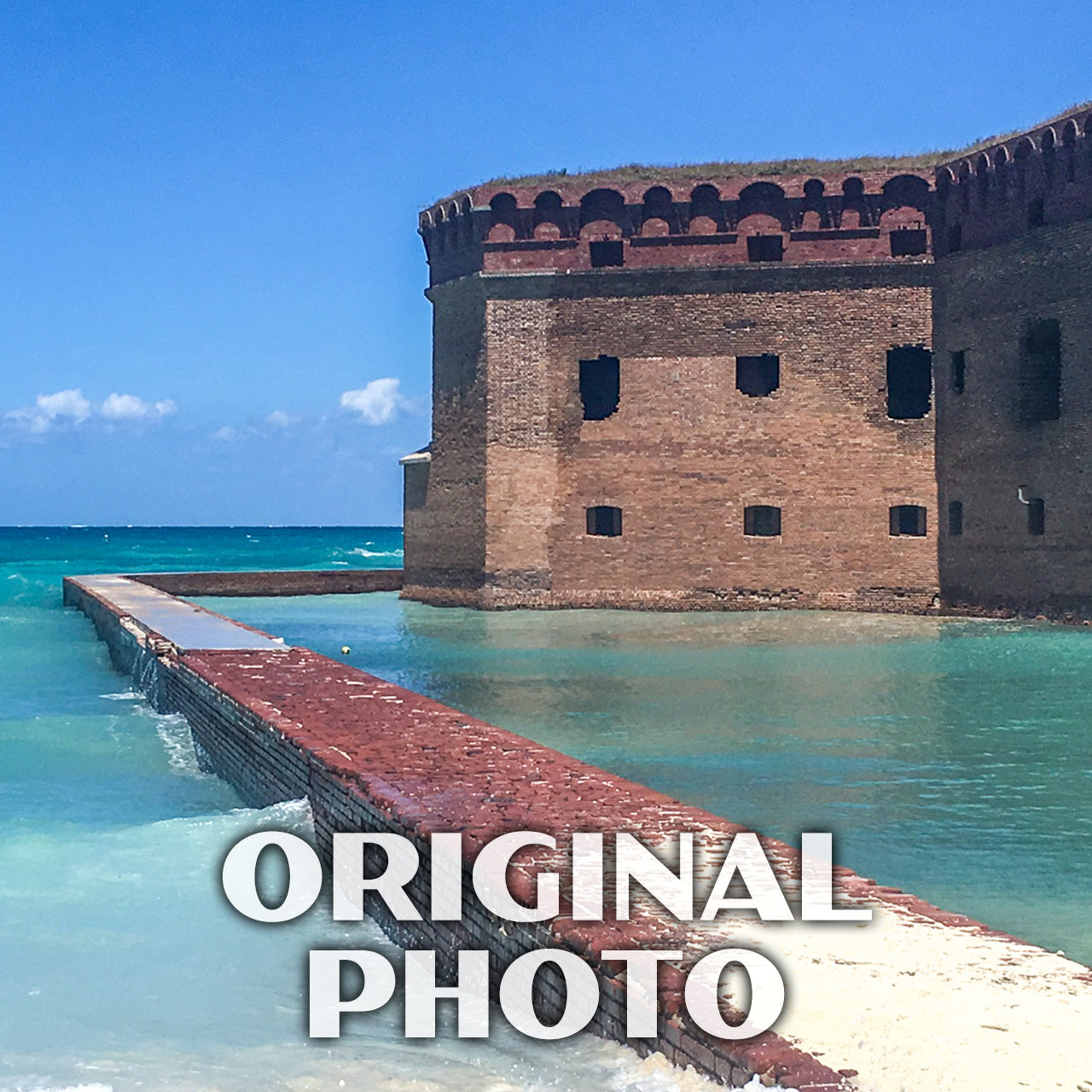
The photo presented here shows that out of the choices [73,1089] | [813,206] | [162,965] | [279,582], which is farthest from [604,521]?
[73,1089]

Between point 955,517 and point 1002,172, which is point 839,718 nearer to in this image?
point 955,517

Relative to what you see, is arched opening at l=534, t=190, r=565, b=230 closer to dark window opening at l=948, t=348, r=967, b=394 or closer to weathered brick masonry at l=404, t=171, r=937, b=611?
weathered brick masonry at l=404, t=171, r=937, b=611

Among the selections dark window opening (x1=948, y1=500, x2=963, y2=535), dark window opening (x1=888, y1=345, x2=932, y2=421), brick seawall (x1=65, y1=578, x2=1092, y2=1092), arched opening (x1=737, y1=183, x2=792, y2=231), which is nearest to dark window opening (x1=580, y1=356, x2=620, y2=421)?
arched opening (x1=737, y1=183, x2=792, y2=231)

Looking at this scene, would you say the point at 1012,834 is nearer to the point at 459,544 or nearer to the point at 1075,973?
the point at 1075,973

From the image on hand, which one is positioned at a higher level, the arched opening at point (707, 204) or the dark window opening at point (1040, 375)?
the arched opening at point (707, 204)

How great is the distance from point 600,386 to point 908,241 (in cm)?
621

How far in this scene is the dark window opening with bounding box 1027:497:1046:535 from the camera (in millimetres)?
22406

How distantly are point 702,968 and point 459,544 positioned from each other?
72.9 feet

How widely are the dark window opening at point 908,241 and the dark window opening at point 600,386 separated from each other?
17.8 ft

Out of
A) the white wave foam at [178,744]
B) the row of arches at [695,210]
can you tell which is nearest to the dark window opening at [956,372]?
the row of arches at [695,210]

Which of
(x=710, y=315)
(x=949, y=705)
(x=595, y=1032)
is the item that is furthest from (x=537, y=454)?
(x=595, y=1032)

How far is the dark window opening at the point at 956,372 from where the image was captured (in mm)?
23797

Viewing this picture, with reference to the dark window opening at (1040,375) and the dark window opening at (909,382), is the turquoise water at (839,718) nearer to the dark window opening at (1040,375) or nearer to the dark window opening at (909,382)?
the dark window opening at (1040,375)

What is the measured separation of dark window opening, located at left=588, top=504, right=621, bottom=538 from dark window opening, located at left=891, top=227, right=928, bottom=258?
6365 mm
